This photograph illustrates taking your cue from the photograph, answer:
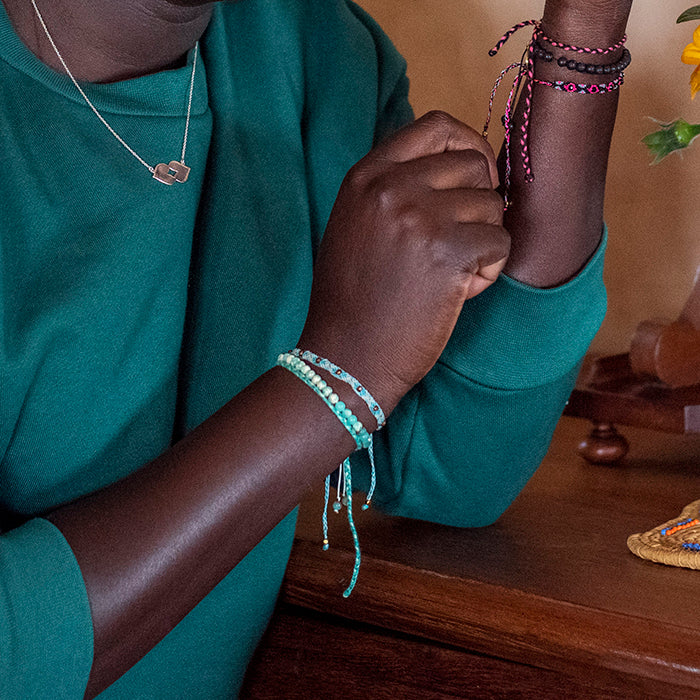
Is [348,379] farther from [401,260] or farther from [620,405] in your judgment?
[620,405]

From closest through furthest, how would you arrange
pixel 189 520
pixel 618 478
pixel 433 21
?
pixel 189 520, pixel 618 478, pixel 433 21

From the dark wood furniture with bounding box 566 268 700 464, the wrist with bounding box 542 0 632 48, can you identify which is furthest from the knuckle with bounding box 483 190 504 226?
the dark wood furniture with bounding box 566 268 700 464

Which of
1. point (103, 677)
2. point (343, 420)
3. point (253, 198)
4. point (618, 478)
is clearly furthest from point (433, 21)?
point (103, 677)

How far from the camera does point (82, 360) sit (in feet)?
1.90

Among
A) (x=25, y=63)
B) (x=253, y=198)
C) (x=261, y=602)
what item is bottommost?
(x=261, y=602)

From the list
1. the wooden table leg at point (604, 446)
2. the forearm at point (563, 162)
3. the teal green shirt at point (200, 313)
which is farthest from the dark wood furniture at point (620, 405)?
the forearm at point (563, 162)

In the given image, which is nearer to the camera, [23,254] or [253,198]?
[23,254]

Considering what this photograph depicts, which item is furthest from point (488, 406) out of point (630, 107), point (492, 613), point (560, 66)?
point (630, 107)

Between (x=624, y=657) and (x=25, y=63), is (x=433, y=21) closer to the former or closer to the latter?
(x=25, y=63)

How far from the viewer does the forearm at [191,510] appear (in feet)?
1.57

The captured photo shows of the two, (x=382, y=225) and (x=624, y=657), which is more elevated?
(x=382, y=225)

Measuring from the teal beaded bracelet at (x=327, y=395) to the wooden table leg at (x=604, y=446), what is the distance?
491 millimetres

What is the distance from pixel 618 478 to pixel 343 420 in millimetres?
493

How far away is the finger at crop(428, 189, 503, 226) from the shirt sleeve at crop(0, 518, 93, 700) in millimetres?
303
